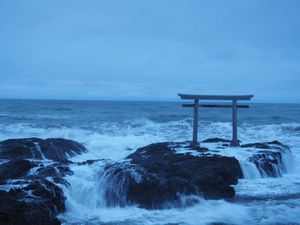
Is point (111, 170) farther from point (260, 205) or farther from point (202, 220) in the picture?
point (260, 205)

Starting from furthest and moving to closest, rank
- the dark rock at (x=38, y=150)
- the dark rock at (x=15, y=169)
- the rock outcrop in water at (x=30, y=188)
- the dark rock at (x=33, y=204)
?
the dark rock at (x=38, y=150) → the dark rock at (x=15, y=169) → the rock outcrop in water at (x=30, y=188) → the dark rock at (x=33, y=204)

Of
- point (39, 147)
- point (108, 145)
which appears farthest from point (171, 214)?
point (108, 145)

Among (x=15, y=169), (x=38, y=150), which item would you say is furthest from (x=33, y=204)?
(x=38, y=150)

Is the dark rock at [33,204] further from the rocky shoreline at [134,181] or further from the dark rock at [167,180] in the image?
the dark rock at [167,180]

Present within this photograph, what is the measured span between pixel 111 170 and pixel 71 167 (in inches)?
69.7

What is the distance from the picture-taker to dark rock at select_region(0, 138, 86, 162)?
13677 millimetres

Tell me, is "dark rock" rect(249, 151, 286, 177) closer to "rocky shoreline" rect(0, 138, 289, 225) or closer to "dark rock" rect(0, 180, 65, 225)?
"rocky shoreline" rect(0, 138, 289, 225)

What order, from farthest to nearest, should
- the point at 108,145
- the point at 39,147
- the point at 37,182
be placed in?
the point at 108,145 < the point at 39,147 < the point at 37,182

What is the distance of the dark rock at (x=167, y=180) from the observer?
30.3 ft

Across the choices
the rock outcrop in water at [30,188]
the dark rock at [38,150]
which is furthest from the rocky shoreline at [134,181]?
the dark rock at [38,150]

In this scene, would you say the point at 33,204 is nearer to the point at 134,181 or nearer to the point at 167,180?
the point at 134,181

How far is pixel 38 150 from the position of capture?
14.4 metres

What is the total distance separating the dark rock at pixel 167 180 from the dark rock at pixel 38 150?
3.98 metres

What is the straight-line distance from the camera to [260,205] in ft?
29.6
